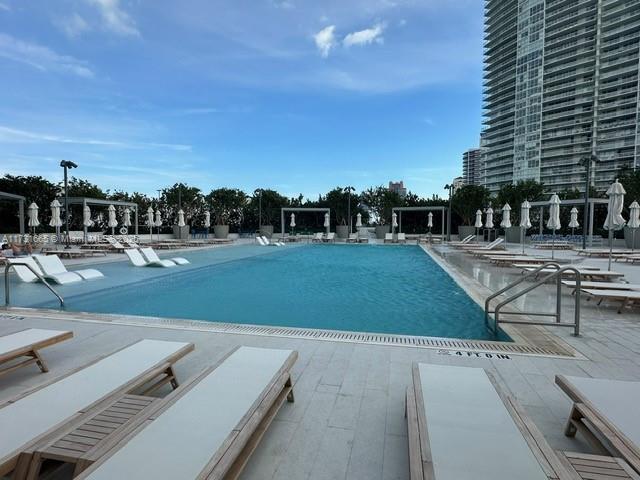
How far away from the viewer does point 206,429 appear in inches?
71.6

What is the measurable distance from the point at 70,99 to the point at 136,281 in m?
12.9

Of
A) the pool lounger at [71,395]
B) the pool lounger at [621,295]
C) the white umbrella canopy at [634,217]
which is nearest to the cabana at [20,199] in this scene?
the pool lounger at [71,395]

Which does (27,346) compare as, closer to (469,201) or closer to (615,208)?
(615,208)

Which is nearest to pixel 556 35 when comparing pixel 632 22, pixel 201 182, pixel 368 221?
pixel 632 22

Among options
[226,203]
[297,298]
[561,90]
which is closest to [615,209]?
[297,298]

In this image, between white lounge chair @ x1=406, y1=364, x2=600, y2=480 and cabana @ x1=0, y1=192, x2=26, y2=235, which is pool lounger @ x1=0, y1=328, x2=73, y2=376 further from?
cabana @ x1=0, y1=192, x2=26, y2=235

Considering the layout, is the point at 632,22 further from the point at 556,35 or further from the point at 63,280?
the point at 63,280

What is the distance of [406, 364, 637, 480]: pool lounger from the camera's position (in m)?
1.55

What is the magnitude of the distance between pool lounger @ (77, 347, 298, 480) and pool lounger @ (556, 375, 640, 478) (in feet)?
5.54

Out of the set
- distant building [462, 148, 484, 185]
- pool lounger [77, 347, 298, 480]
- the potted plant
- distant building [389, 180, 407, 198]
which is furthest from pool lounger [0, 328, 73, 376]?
distant building [462, 148, 484, 185]

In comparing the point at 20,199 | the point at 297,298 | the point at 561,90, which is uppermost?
the point at 561,90

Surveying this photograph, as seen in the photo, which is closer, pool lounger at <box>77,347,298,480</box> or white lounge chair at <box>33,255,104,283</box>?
pool lounger at <box>77,347,298,480</box>

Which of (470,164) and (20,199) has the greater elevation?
(470,164)

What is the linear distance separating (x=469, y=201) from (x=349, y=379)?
29.4 meters
